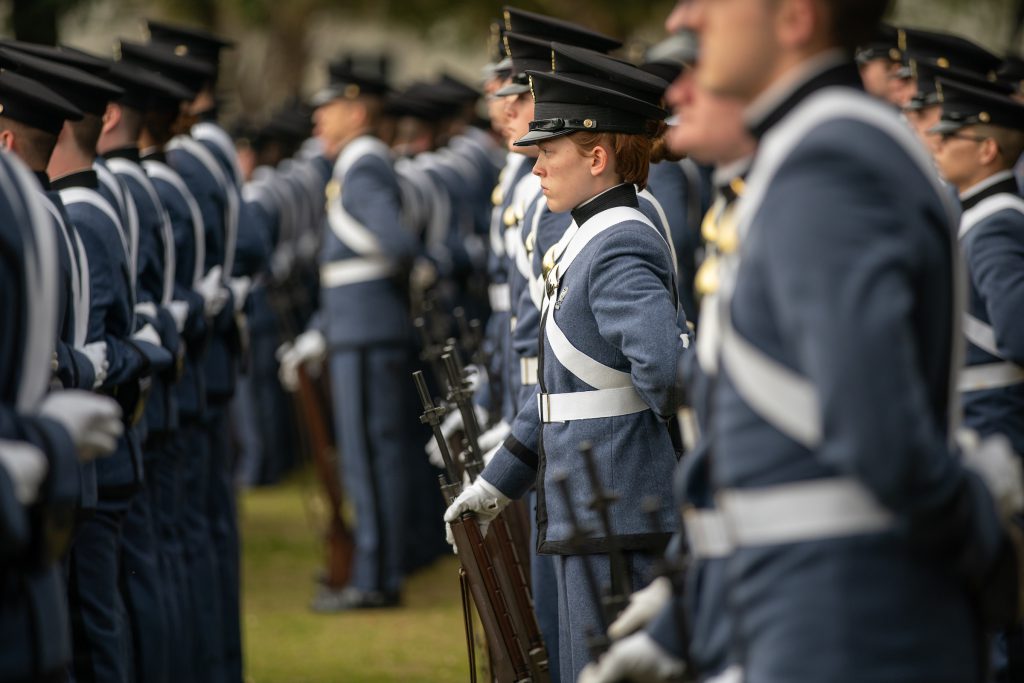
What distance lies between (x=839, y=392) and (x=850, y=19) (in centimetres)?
64

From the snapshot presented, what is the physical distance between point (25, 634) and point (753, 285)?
145cm

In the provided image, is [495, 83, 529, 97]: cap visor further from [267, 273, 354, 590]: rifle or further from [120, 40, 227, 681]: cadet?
[267, 273, 354, 590]: rifle

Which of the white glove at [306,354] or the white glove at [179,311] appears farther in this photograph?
the white glove at [306,354]

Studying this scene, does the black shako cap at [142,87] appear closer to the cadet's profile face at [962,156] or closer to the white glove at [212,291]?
the white glove at [212,291]

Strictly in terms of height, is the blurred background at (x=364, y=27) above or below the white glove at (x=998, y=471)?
above

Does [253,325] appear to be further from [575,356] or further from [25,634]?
[25,634]

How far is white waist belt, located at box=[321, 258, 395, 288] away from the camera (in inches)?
354

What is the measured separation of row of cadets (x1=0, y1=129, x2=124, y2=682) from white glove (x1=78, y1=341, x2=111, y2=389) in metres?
1.82

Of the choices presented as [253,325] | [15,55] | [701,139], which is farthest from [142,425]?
[253,325]

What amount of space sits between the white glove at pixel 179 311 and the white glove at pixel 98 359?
1148 mm

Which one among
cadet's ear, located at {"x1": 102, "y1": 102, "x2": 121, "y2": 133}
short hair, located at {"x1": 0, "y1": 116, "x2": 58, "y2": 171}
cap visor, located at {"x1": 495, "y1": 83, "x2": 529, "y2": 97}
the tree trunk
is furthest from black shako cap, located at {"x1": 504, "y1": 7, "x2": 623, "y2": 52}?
the tree trunk

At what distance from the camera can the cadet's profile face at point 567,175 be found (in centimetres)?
450

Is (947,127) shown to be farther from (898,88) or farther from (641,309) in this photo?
(641,309)

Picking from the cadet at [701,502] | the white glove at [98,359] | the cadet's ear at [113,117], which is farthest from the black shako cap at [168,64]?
the cadet at [701,502]
